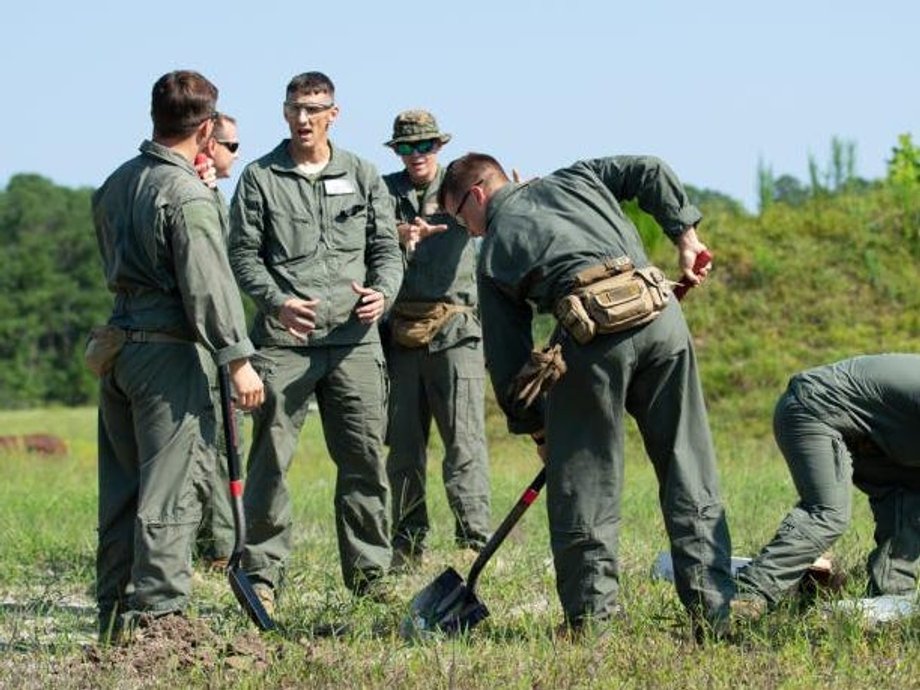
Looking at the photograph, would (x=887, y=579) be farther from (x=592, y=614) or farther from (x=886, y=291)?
(x=886, y=291)

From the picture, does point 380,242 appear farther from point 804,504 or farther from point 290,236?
point 804,504

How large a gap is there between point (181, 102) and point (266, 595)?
2300mm

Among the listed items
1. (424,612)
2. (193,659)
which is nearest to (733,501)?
(424,612)

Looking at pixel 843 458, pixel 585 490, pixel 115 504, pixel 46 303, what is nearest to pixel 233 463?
pixel 115 504

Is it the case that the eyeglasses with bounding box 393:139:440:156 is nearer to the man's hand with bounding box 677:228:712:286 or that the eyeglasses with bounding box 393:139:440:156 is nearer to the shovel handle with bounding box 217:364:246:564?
the man's hand with bounding box 677:228:712:286

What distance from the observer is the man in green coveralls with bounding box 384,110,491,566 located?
30.8ft

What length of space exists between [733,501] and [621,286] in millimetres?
5075

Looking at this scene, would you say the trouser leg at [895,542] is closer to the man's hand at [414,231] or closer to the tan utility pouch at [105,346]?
the man's hand at [414,231]

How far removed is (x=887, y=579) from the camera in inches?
279

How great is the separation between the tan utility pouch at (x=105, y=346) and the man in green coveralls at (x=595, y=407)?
137 centimetres

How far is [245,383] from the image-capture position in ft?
21.1

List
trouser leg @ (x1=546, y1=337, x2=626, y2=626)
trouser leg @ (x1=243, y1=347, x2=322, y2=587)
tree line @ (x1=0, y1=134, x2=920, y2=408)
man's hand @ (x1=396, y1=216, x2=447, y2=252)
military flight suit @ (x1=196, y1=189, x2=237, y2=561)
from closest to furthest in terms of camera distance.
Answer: trouser leg @ (x1=546, y1=337, x2=626, y2=626)
trouser leg @ (x1=243, y1=347, x2=322, y2=587)
military flight suit @ (x1=196, y1=189, x2=237, y2=561)
man's hand @ (x1=396, y1=216, x2=447, y2=252)
tree line @ (x1=0, y1=134, x2=920, y2=408)

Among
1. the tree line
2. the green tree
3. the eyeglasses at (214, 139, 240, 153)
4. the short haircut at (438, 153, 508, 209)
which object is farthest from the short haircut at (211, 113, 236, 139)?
the green tree

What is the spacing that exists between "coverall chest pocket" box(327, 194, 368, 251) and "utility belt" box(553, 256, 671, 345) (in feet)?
5.99
